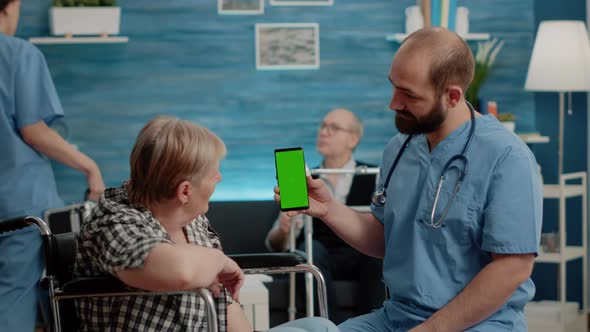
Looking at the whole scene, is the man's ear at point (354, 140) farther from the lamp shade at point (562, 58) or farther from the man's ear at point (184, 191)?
the man's ear at point (184, 191)

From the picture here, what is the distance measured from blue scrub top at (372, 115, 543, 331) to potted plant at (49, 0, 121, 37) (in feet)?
8.38

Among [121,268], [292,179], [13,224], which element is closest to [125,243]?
[121,268]

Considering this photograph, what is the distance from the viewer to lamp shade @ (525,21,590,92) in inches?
171

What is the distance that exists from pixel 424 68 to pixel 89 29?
2640 mm

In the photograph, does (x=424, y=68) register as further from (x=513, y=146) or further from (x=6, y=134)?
(x=6, y=134)

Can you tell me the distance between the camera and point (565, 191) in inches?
174

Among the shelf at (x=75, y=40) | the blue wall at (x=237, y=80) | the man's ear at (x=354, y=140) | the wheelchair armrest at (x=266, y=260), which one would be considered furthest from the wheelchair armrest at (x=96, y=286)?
the blue wall at (x=237, y=80)

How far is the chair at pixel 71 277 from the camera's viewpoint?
6.04 ft

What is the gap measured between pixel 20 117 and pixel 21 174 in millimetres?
178

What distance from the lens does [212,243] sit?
2189 mm

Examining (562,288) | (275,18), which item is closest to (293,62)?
(275,18)

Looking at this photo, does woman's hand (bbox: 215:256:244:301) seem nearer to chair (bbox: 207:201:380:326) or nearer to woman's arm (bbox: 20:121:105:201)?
woman's arm (bbox: 20:121:105:201)

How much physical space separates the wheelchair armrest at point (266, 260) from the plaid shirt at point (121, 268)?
0.28m

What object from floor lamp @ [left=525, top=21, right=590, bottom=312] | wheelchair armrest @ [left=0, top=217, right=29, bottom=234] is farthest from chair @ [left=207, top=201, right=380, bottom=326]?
wheelchair armrest @ [left=0, top=217, right=29, bottom=234]
